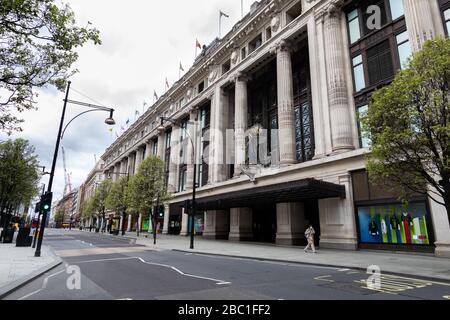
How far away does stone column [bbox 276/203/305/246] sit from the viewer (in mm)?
23578

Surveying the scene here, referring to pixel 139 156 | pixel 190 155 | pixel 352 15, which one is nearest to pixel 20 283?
pixel 352 15

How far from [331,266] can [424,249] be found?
7.45 meters

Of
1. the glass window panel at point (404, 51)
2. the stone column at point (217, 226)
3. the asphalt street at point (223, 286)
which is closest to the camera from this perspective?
the asphalt street at point (223, 286)

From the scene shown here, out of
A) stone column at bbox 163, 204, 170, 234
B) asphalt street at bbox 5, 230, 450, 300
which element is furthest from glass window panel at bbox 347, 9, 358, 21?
stone column at bbox 163, 204, 170, 234

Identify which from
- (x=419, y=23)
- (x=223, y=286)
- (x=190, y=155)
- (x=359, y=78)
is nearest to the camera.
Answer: (x=223, y=286)

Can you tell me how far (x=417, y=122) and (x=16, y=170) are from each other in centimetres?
3294

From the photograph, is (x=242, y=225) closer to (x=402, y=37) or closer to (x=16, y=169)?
(x=402, y=37)

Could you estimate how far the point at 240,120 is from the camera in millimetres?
32844

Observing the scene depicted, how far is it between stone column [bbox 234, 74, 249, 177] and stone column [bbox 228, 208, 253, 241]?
399 cm

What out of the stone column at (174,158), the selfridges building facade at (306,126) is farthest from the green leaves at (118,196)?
the selfridges building facade at (306,126)

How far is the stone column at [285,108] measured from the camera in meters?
25.4

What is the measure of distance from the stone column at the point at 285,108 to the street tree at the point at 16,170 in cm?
2539

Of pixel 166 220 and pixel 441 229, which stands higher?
pixel 166 220

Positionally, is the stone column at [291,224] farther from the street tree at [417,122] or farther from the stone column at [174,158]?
the stone column at [174,158]
